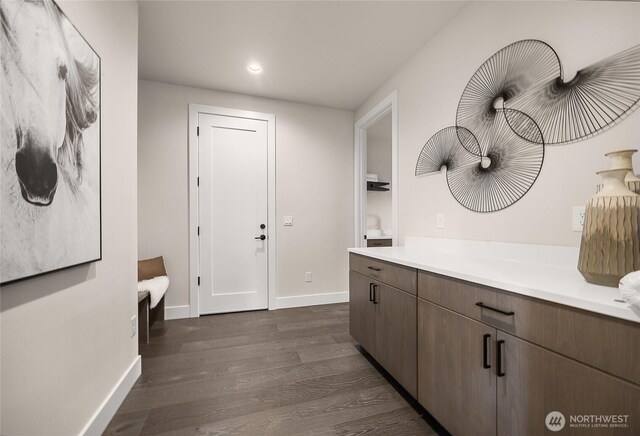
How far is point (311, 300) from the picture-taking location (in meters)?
3.14

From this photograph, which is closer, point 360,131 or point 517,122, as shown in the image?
point 517,122

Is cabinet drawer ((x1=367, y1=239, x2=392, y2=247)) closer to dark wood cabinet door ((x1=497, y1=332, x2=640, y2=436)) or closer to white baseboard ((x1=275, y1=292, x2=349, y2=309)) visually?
white baseboard ((x1=275, y1=292, x2=349, y2=309))

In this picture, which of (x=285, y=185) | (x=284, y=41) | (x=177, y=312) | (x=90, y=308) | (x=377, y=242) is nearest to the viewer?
(x=90, y=308)

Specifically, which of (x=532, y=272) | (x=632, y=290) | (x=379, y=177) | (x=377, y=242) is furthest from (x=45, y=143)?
(x=379, y=177)

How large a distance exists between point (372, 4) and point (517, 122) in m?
1.23

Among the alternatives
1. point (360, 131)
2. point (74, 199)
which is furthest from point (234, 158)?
point (74, 199)

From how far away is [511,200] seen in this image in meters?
1.38

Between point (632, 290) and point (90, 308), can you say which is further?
point (90, 308)

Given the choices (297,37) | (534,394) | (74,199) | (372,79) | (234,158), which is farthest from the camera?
(234,158)

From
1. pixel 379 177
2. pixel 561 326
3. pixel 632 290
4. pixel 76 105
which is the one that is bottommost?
pixel 561 326

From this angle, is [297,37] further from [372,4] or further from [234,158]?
[234,158]

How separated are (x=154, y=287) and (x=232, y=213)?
3.50 feet

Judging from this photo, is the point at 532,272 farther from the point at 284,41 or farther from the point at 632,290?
the point at 284,41

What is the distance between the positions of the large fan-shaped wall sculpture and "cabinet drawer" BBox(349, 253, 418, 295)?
67 centimetres
